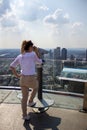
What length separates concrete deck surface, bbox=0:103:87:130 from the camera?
4.75 m

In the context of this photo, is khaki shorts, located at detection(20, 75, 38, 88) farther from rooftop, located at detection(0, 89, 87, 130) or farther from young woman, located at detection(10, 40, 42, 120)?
rooftop, located at detection(0, 89, 87, 130)

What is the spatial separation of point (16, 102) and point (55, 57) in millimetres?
1480

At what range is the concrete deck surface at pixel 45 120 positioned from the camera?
15.6 feet

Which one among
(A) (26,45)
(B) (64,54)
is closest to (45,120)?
(A) (26,45)

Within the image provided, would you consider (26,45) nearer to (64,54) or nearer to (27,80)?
(27,80)

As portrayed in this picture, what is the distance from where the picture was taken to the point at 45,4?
715 cm

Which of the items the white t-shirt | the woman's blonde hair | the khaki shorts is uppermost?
the woman's blonde hair

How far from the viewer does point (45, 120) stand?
509 cm

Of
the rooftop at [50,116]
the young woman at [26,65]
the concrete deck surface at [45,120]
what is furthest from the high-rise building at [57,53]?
the young woman at [26,65]

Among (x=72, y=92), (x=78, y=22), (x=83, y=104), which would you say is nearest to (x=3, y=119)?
(x=83, y=104)

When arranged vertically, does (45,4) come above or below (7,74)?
above

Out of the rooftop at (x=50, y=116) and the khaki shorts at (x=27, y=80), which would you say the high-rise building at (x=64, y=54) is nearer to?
the rooftop at (x=50, y=116)

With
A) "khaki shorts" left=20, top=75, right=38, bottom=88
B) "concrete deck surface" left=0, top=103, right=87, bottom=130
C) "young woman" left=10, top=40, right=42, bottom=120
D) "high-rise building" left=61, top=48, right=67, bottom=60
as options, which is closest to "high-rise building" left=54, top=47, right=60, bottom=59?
"high-rise building" left=61, top=48, right=67, bottom=60

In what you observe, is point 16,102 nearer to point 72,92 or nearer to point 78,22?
point 72,92
